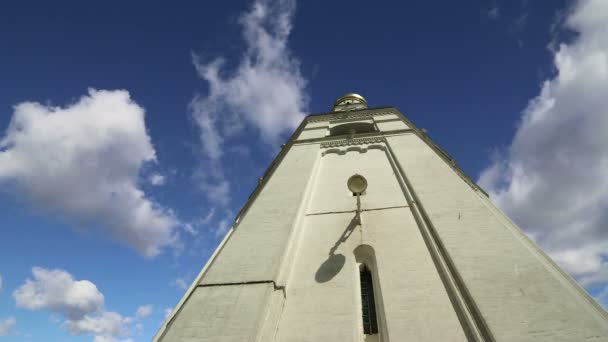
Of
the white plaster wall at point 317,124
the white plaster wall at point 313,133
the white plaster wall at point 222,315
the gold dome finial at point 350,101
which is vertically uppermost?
the gold dome finial at point 350,101

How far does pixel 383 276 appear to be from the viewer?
5422mm

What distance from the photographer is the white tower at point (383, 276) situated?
13.6 ft

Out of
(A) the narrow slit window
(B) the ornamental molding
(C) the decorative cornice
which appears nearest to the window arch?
(A) the narrow slit window

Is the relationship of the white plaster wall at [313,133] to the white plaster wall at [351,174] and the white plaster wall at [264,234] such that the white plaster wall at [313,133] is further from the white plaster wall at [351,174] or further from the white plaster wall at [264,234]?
the white plaster wall at [264,234]

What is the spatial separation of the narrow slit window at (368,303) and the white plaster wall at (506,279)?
157 cm

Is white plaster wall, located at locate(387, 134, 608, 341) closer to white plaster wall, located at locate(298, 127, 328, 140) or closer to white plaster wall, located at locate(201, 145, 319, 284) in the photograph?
white plaster wall, located at locate(201, 145, 319, 284)

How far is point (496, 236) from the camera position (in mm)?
5449

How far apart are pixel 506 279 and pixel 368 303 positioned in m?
2.21

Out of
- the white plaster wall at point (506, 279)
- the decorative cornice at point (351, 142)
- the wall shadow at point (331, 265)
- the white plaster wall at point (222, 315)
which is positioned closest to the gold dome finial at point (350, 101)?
the decorative cornice at point (351, 142)

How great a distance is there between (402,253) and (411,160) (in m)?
4.04

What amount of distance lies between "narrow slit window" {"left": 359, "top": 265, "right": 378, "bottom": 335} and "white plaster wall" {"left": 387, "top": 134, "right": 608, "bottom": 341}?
61.8 inches

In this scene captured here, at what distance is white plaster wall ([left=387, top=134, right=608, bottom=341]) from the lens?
3781 millimetres

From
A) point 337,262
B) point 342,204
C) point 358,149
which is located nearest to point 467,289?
point 337,262

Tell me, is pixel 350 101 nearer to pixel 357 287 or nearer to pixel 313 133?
pixel 313 133
